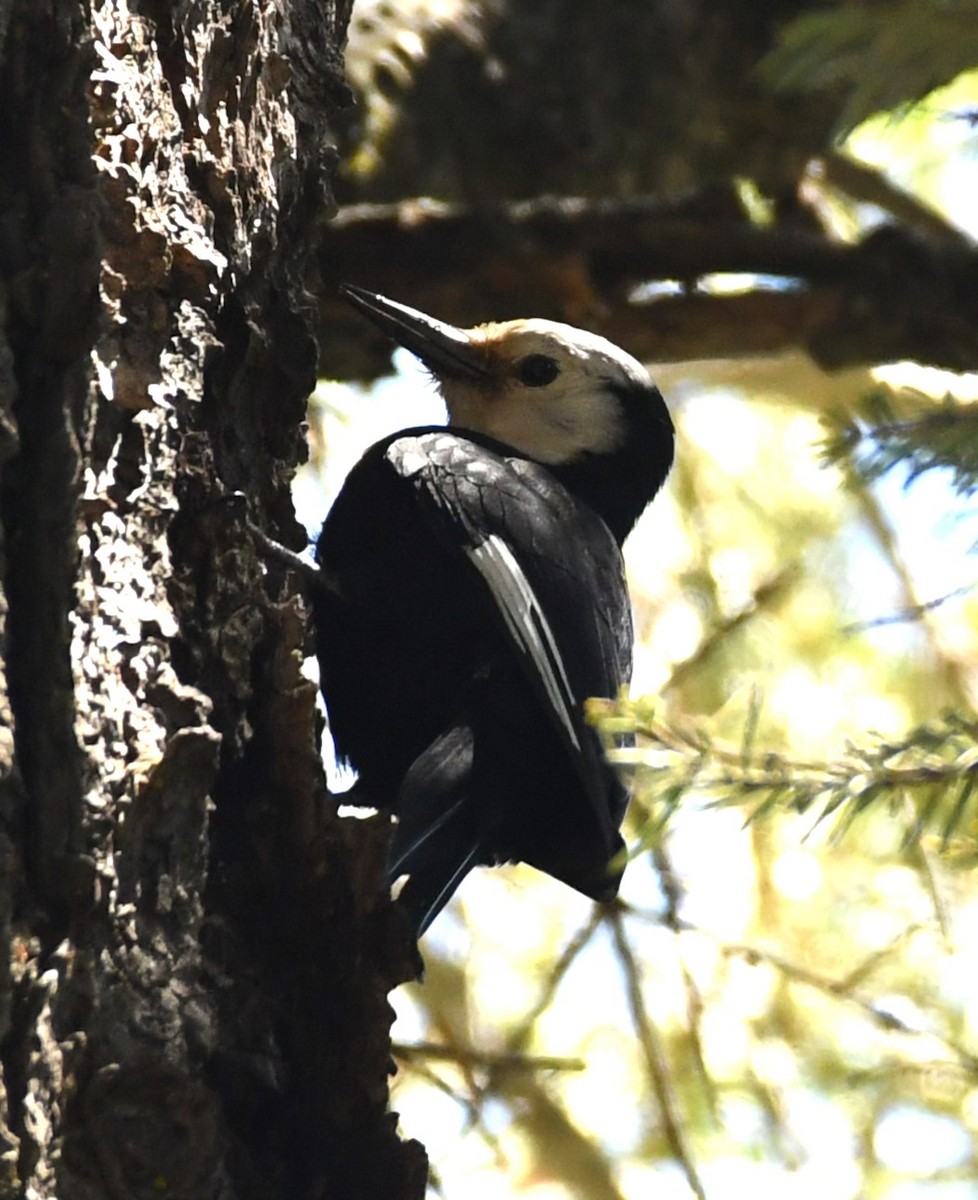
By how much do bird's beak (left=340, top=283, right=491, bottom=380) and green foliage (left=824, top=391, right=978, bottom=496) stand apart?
100 centimetres

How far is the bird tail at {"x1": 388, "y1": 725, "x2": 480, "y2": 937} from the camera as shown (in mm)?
2297

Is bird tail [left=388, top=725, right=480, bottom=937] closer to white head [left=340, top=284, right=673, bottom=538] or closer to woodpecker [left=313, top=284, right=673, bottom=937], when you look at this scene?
woodpecker [left=313, top=284, right=673, bottom=937]

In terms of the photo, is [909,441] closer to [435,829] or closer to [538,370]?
[435,829]

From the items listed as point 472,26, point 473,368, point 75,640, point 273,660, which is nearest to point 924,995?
point 473,368

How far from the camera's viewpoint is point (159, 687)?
1.68 m

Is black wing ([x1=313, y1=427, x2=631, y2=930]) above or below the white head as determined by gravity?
below

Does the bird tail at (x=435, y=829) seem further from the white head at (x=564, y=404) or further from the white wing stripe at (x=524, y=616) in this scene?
the white head at (x=564, y=404)

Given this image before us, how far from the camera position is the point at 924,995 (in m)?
4.43

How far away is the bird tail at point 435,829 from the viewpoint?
2297 millimetres

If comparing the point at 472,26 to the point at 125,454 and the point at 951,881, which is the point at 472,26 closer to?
the point at 951,881

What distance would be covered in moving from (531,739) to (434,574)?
31 cm

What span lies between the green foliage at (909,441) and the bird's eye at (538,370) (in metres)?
0.99

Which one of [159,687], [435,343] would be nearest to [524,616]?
[159,687]

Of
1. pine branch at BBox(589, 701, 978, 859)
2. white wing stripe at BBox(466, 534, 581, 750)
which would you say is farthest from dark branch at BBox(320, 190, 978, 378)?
pine branch at BBox(589, 701, 978, 859)
